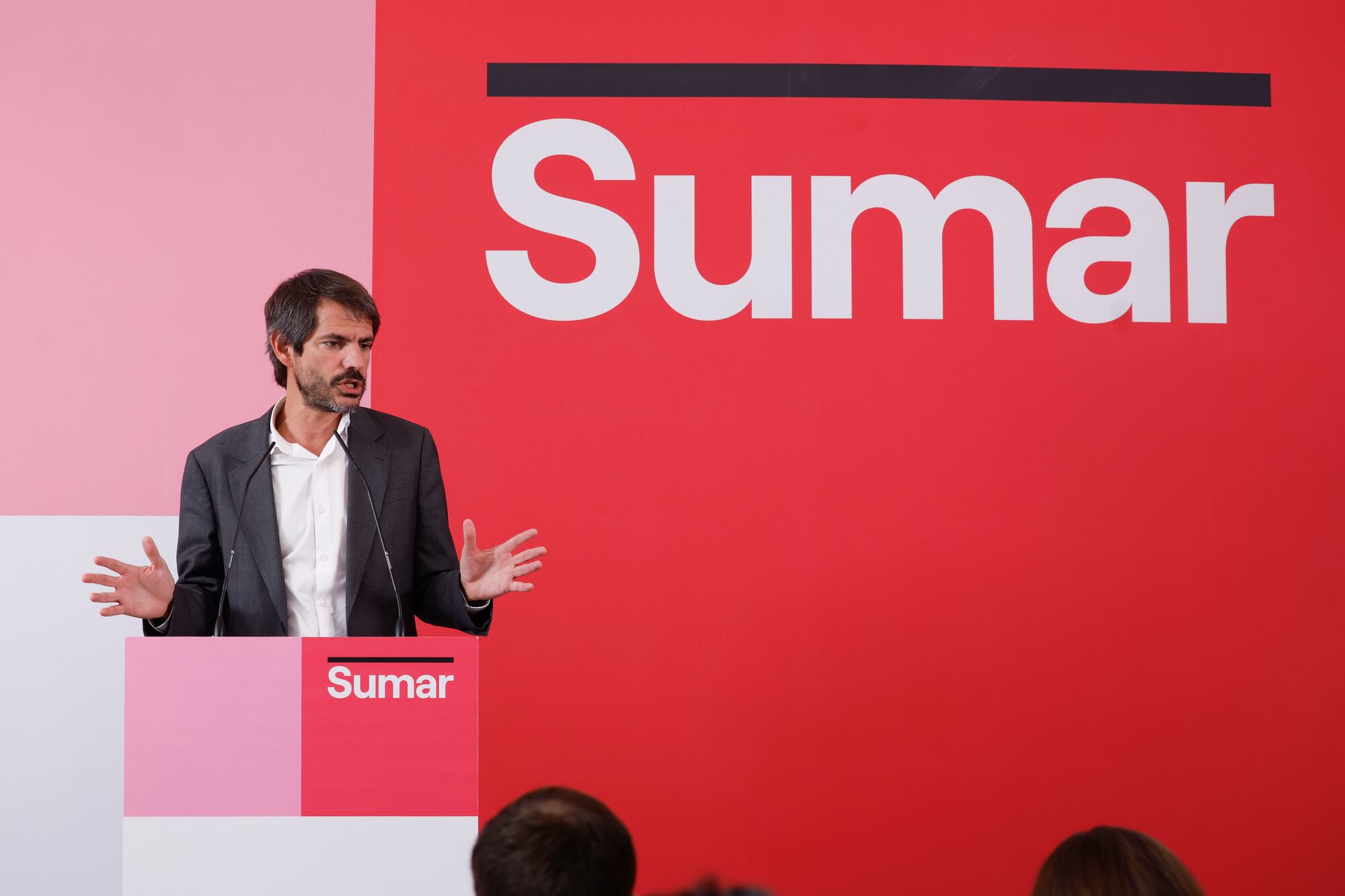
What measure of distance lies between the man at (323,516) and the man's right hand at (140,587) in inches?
2.4

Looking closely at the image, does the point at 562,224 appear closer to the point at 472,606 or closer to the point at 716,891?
the point at 472,606

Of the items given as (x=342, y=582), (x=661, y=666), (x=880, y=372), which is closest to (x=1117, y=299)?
(x=880, y=372)

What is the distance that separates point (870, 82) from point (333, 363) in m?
1.87

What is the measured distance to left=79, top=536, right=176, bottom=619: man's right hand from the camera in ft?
6.27

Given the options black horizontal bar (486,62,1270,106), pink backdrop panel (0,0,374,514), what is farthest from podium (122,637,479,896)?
black horizontal bar (486,62,1270,106)

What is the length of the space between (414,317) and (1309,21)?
2.91 m

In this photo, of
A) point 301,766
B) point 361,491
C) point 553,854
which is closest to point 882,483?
point 361,491

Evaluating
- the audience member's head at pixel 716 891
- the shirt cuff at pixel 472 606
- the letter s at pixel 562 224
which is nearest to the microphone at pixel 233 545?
the shirt cuff at pixel 472 606

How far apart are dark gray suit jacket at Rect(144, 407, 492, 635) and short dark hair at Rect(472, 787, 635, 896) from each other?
97cm

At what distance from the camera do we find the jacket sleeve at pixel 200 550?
2186 millimetres

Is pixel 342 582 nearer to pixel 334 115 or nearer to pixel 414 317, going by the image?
pixel 414 317

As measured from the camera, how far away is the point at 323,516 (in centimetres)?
222

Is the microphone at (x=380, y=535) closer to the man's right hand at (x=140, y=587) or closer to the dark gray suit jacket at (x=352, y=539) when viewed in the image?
the dark gray suit jacket at (x=352, y=539)

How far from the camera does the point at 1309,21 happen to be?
3.25 metres
